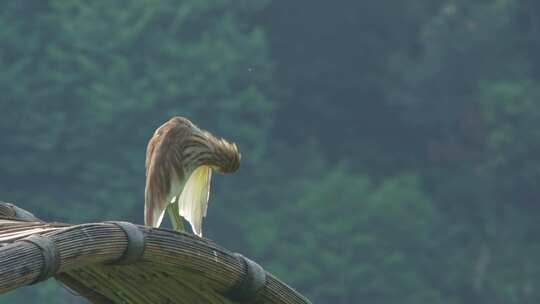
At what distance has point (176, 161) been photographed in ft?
12.5

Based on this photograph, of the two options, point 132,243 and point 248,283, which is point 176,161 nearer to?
point 248,283

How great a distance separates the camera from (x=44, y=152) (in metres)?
19.7

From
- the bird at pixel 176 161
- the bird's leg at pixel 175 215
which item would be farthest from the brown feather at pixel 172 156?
the bird's leg at pixel 175 215

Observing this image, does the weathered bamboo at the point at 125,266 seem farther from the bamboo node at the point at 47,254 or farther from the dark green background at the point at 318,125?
the dark green background at the point at 318,125

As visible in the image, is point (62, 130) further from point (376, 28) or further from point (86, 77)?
point (376, 28)

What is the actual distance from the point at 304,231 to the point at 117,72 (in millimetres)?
2984

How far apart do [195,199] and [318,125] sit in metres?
18.7

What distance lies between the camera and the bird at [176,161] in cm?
382

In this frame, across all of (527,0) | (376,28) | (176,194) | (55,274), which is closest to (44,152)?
(376,28)

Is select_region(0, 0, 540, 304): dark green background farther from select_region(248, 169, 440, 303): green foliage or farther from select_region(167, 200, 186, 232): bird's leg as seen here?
select_region(167, 200, 186, 232): bird's leg

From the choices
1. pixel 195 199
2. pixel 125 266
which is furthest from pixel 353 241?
pixel 125 266

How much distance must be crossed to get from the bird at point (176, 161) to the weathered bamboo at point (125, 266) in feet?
2.29

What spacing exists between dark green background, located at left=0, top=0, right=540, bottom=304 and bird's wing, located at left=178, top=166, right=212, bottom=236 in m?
14.3

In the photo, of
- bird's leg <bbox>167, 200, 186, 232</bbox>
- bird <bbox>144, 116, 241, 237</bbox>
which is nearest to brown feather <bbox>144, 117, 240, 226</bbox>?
bird <bbox>144, 116, 241, 237</bbox>
